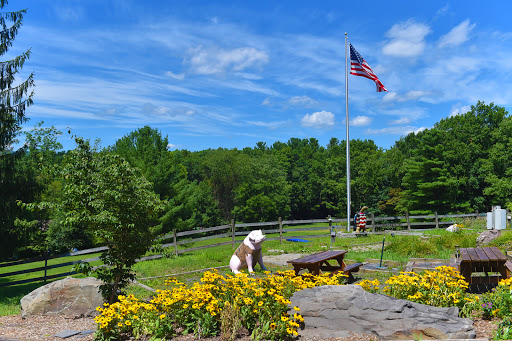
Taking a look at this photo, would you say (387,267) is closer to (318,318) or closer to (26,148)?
(318,318)

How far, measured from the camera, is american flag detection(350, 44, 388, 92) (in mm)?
19094

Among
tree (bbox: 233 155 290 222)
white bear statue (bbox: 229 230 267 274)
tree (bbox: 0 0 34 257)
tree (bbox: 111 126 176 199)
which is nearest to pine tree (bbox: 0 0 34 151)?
tree (bbox: 0 0 34 257)

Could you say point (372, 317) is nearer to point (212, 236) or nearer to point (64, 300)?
point (64, 300)

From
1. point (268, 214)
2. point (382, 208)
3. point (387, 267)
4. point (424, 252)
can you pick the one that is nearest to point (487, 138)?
point (382, 208)

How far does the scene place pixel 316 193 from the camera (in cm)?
5912

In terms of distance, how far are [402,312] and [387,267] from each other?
564 centimetres

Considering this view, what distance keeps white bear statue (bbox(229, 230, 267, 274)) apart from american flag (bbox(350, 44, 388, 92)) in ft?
41.2

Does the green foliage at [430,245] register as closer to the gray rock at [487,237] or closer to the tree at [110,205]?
the gray rock at [487,237]

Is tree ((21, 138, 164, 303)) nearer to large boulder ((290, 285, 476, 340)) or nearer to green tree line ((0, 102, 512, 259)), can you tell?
green tree line ((0, 102, 512, 259))

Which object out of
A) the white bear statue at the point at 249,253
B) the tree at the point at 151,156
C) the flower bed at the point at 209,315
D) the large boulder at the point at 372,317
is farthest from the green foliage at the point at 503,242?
the tree at the point at 151,156

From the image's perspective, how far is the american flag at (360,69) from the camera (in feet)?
62.6

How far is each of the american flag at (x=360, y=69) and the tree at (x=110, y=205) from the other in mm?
14678

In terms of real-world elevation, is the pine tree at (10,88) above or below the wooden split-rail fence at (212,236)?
above

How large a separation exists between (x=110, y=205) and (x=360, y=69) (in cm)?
1555
